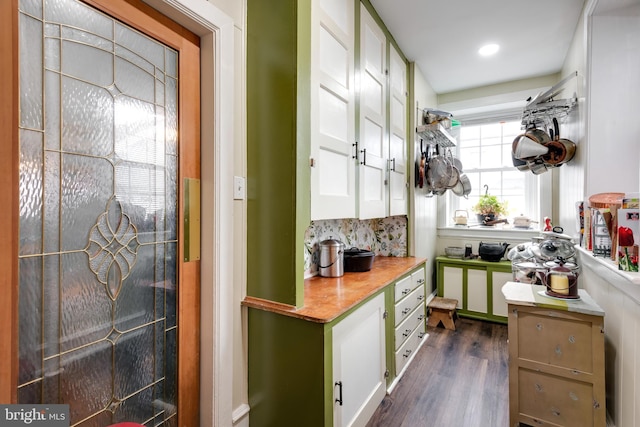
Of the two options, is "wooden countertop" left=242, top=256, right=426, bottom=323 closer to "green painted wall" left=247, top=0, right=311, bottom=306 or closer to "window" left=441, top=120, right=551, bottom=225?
"green painted wall" left=247, top=0, right=311, bottom=306

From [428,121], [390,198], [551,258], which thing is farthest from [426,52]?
[551,258]

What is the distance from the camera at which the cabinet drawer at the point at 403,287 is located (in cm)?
213

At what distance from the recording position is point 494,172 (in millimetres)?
3730

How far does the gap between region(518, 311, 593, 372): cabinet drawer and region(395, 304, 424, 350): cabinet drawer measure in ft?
2.39

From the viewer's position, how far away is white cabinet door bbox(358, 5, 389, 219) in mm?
2047

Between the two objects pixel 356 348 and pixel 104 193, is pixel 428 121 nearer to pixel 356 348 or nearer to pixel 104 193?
pixel 356 348

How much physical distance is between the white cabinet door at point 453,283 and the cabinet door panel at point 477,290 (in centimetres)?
9

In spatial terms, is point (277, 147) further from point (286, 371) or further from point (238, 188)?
point (286, 371)

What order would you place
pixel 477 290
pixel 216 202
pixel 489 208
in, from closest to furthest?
pixel 216 202, pixel 477 290, pixel 489 208

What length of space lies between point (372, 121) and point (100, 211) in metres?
1.76

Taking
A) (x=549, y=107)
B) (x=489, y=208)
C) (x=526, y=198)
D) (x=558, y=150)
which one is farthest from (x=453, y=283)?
(x=549, y=107)

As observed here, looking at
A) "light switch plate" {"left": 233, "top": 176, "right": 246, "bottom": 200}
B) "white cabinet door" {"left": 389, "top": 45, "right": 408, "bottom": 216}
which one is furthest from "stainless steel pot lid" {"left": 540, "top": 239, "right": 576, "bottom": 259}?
"light switch plate" {"left": 233, "top": 176, "right": 246, "bottom": 200}

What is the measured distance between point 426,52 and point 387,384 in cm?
282

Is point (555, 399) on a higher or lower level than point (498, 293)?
lower
